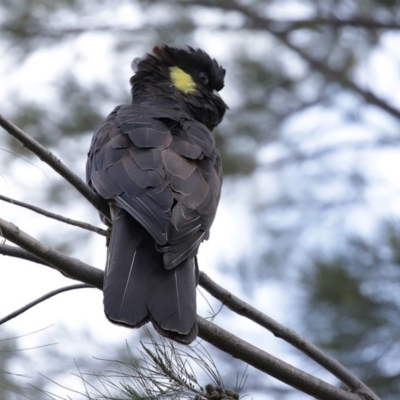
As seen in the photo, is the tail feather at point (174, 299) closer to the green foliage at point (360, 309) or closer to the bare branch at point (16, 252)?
the bare branch at point (16, 252)

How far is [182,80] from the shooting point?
477 centimetres

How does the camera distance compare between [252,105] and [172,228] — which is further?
[252,105]

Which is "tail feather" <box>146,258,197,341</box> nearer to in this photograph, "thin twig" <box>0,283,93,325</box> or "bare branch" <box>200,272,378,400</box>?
"bare branch" <box>200,272,378,400</box>

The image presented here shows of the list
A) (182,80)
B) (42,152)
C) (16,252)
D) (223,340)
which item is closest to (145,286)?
(223,340)

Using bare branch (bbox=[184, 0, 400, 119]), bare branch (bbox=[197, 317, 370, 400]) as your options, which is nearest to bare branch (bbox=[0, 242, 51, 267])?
bare branch (bbox=[197, 317, 370, 400])

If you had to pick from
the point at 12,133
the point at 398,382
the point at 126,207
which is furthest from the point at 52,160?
the point at 398,382

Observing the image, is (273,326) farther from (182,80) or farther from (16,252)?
(182,80)

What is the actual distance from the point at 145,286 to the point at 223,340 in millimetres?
317

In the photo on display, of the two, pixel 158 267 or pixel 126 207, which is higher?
pixel 126 207

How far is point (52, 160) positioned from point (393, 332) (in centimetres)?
296

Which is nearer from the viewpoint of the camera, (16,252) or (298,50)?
(16,252)

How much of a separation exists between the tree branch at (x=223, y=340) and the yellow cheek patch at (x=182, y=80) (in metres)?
2.00

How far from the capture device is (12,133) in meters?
2.78

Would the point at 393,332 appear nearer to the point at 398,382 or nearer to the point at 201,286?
the point at 398,382
